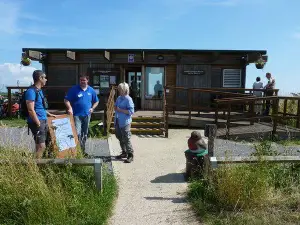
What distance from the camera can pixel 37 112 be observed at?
4.88 meters

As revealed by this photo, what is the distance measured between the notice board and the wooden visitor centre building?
906 centimetres

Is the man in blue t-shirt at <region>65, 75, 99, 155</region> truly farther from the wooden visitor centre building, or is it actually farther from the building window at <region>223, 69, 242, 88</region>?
the building window at <region>223, 69, 242, 88</region>

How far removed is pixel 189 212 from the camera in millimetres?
4184

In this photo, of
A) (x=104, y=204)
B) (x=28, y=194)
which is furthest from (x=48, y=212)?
(x=104, y=204)

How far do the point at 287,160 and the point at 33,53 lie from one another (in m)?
12.0

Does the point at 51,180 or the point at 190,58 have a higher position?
the point at 190,58

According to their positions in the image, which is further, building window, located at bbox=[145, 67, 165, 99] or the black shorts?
building window, located at bbox=[145, 67, 165, 99]

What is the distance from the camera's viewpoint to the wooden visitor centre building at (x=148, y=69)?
48.4ft

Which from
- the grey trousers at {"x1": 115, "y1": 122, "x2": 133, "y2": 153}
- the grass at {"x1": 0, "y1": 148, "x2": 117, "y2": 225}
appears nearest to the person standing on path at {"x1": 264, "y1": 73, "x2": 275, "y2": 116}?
the grey trousers at {"x1": 115, "y1": 122, "x2": 133, "y2": 153}

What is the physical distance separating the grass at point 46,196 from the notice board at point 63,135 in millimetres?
749

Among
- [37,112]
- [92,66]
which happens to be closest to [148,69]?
[92,66]

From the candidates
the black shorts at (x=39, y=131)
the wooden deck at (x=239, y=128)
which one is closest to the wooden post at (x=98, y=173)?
the black shorts at (x=39, y=131)

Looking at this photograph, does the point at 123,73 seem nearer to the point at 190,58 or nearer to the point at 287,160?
the point at 190,58

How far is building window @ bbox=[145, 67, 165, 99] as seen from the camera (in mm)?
15047
